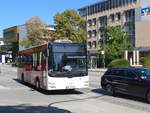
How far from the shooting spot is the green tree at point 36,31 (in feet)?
259

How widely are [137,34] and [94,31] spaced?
18735 millimetres

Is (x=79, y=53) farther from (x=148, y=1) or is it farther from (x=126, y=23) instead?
(x=126, y=23)

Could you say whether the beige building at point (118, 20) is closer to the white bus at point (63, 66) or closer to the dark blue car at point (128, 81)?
the white bus at point (63, 66)

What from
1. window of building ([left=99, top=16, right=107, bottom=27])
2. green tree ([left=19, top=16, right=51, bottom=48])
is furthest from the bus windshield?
window of building ([left=99, top=16, right=107, bottom=27])

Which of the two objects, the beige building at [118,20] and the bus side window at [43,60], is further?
the beige building at [118,20]

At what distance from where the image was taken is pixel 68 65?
17891mm

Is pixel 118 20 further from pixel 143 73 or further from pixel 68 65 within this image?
pixel 143 73

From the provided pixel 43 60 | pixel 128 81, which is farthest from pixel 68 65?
pixel 128 81

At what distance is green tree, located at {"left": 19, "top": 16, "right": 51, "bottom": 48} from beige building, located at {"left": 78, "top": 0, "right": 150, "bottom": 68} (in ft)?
40.0

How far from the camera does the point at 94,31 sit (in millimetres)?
91375

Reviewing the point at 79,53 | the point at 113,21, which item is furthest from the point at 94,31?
the point at 79,53

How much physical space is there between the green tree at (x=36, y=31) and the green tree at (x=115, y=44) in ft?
53.4

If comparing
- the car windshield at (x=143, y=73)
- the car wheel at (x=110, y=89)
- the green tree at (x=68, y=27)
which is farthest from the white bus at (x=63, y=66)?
the green tree at (x=68, y=27)

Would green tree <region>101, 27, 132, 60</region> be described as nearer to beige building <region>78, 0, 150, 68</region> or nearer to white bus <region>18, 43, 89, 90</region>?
beige building <region>78, 0, 150, 68</region>
